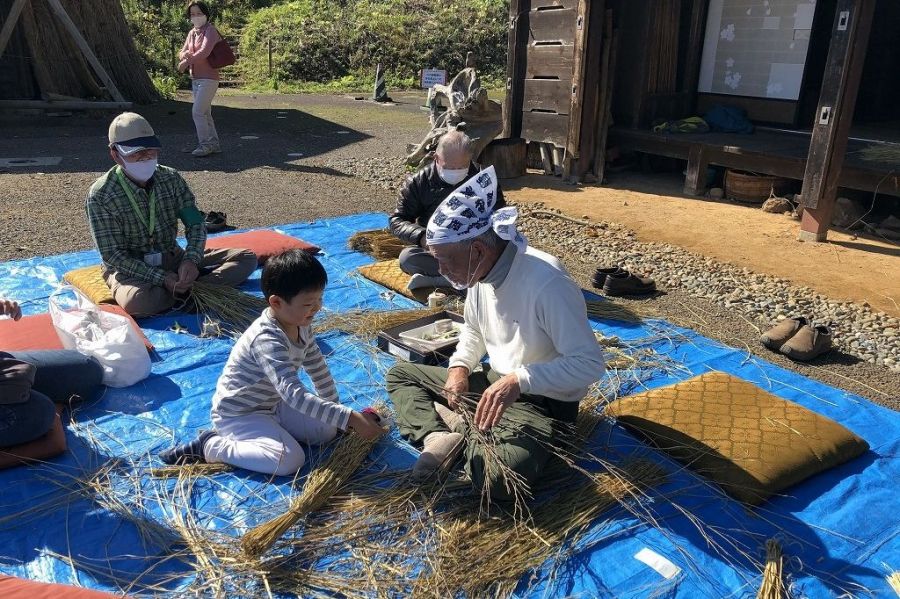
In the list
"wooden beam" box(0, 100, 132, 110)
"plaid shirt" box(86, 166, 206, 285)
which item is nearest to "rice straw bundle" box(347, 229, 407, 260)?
"plaid shirt" box(86, 166, 206, 285)

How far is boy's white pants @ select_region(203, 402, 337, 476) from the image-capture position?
2.73m

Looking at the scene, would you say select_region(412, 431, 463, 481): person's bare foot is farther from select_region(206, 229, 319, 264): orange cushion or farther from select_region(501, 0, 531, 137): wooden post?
select_region(501, 0, 531, 137): wooden post

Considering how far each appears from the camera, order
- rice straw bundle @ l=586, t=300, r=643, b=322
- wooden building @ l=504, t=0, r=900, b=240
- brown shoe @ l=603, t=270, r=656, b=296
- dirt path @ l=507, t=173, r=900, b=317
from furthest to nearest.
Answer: wooden building @ l=504, t=0, r=900, b=240
dirt path @ l=507, t=173, r=900, b=317
brown shoe @ l=603, t=270, r=656, b=296
rice straw bundle @ l=586, t=300, r=643, b=322

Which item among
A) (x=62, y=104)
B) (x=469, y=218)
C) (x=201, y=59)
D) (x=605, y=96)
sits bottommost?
(x=62, y=104)

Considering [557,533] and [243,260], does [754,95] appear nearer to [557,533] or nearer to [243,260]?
[243,260]

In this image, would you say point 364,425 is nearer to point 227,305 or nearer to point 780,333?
point 227,305

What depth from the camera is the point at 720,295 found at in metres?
4.98

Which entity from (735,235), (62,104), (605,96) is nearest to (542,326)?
(735,235)

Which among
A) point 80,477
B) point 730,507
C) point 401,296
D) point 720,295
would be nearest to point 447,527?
point 730,507

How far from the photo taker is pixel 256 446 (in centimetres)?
274

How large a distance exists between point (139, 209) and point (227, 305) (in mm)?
733

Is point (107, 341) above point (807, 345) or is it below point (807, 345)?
above

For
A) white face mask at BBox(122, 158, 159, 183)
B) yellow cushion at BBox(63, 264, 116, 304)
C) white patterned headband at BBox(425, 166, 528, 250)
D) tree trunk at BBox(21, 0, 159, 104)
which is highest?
tree trunk at BBox(21, 0, 159, 104)

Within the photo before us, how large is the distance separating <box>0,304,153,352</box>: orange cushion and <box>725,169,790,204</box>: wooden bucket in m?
6.32
